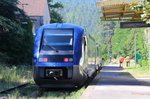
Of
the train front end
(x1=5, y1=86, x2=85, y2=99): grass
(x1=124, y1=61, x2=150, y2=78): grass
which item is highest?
the train front end

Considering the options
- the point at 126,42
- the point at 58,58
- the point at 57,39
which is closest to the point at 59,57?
the point at 58,58

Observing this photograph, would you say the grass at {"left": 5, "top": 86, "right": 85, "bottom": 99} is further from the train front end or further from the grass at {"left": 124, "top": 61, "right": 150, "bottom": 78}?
the grass at {"left": 124, "top": 61, "right": 150, "bottom": 78}

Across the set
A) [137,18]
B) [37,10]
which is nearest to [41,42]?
[137,18]

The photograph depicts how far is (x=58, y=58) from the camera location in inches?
583

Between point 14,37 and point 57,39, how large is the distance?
15.2 m

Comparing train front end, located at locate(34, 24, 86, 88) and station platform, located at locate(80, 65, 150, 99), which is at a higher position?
train front end, located at locate(34, 24, 86, 88)

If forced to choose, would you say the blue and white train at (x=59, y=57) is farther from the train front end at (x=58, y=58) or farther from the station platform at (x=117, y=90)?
the station platform at (x=117, y=90)

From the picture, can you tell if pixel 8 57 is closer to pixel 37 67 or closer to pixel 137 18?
pixel 137 18

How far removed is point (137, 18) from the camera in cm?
2323

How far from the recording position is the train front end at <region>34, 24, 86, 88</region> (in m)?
14.7

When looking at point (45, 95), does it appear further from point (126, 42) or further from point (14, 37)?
point (126, 42)

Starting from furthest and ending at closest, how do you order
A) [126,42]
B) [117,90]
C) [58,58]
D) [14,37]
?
1. [126,42]
2. [14,37]
3. [58,58]
4. [117,90]

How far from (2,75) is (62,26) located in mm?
5981

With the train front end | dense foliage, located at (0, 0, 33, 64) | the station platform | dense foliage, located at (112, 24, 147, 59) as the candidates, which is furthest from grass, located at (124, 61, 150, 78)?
dense foliage, located at (112, 24, 147, 59)
